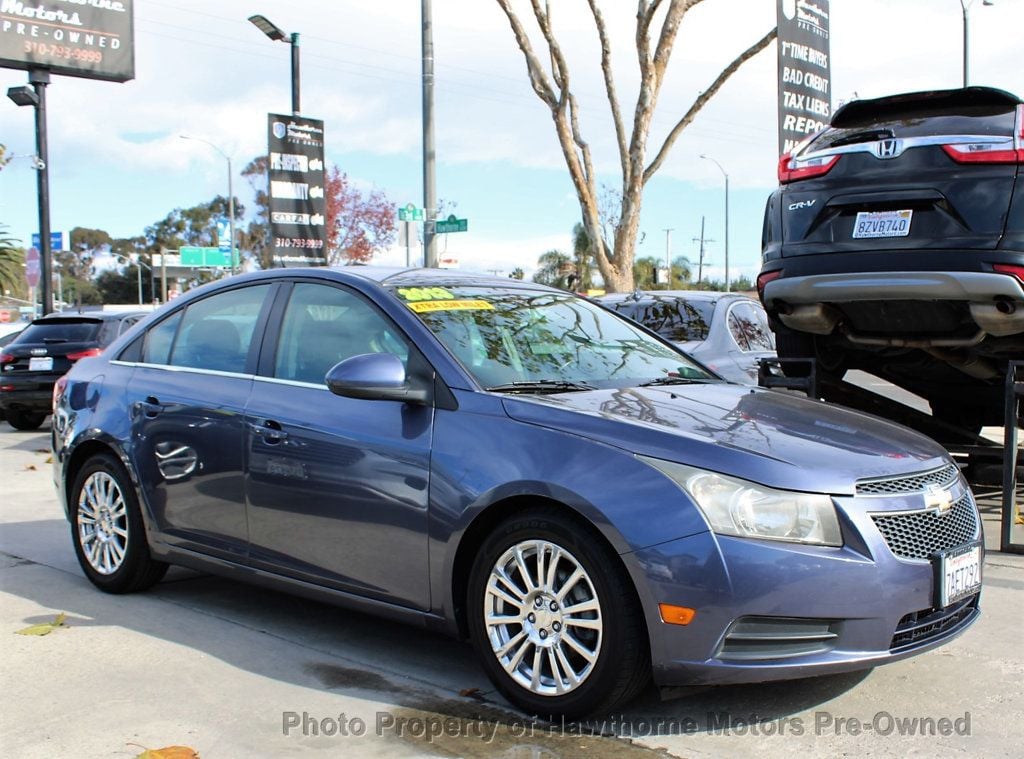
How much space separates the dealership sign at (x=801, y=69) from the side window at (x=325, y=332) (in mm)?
7704

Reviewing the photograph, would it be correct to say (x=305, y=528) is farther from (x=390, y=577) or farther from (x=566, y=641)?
(x=566, y=641)

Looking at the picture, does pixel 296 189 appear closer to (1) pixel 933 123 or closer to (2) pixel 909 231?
(1) pixel 933 123

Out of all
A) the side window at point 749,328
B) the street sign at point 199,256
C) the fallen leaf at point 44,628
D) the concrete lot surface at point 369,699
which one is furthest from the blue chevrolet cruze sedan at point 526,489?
the street sign at point 199,256

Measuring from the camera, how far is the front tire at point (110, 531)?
5.29 metres

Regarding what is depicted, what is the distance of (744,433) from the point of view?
3.70 meters

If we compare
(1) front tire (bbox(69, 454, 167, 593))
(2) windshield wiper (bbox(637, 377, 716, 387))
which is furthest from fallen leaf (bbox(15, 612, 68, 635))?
(2) windshield wiper (bbox(637, 377, 716, 387))

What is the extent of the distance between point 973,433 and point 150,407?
17.8ft

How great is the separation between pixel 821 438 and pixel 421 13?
14436mm

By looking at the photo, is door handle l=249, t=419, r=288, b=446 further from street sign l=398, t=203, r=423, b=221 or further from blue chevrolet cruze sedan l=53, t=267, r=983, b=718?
street sign l=398, t=203, r=423, b=221

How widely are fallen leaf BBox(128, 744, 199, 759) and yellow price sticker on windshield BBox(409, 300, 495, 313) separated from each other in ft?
6.17

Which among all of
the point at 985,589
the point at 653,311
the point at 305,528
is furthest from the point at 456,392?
the point at 653,311

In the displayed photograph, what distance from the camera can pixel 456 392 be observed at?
404 cm

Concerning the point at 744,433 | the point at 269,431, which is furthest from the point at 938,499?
the point at 269,431

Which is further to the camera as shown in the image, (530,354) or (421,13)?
(421,13)
